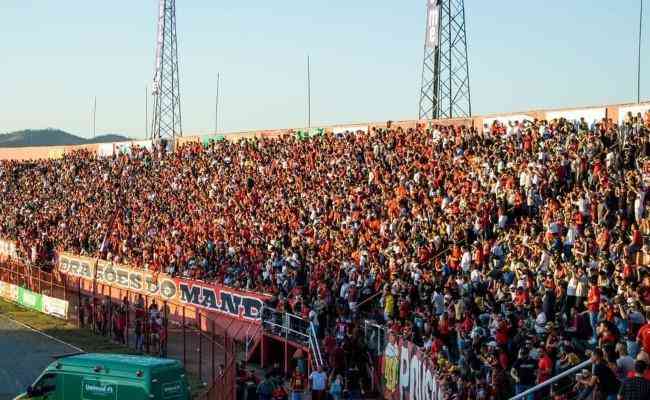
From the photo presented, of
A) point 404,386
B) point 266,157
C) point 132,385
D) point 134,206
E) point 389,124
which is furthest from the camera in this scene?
point 134,206

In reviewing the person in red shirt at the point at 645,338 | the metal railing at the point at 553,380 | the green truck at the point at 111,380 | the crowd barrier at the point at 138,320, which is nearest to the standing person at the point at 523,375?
the metal railing at the point at 553,380

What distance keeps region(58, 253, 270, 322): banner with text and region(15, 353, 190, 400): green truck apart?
7.51 meters

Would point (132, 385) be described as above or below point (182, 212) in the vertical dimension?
below

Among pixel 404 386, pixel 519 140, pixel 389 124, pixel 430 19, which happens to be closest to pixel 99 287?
pixel 389 124

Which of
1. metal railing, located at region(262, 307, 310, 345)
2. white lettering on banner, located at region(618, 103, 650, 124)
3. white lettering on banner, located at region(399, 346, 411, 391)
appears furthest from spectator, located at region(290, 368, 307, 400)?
white lettering on banner, located at region(618, 103, 650, 124)

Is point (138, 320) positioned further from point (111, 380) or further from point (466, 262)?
point (466, 262)

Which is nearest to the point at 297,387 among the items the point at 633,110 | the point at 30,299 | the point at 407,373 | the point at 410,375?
the point at 407,373

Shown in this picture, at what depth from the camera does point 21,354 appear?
3488cm

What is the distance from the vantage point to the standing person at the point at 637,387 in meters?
12.1

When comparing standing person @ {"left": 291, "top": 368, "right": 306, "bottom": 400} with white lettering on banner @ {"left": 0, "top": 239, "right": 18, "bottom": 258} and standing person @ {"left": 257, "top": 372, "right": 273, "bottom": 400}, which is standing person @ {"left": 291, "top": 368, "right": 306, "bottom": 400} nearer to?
standing person @ {"left": 257, "top": 372, "right": 273, "bottom": 400}

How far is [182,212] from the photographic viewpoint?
43.8 m

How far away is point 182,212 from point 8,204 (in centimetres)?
2247

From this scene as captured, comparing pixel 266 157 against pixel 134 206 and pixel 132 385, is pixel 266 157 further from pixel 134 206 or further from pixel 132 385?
pixel 132 385

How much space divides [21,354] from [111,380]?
45.3ft
